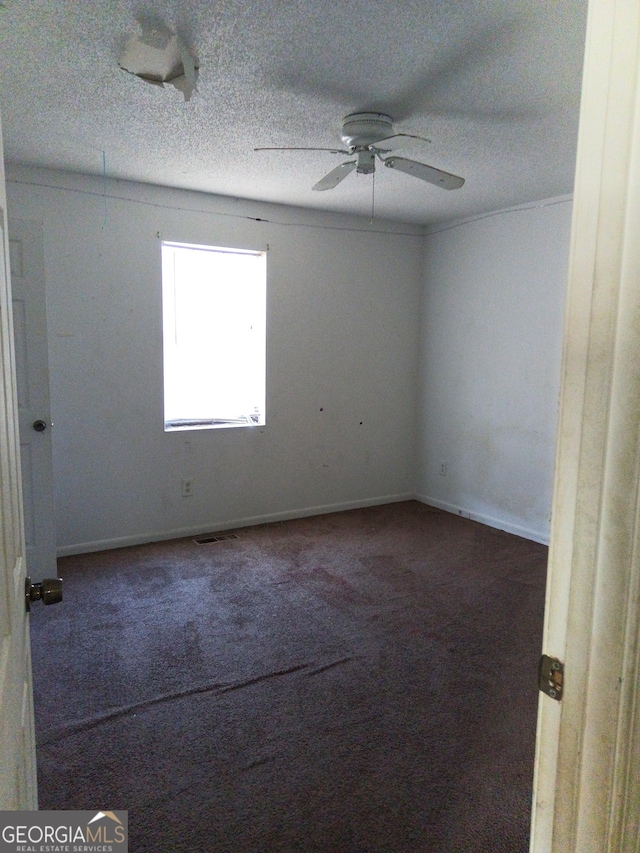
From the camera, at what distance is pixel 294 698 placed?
225cm

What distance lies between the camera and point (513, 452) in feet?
14.1

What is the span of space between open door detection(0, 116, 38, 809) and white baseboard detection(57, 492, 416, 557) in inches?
107

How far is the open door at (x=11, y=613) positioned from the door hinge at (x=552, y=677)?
0.73 metres

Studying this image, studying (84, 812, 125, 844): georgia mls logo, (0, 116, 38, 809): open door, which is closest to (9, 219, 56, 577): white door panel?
(0, 116, 38, 809): open door

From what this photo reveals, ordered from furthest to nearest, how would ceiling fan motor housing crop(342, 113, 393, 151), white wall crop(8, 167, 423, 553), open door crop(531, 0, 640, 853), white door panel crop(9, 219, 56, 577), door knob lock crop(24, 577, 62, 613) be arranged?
1. white wall crop(8, 167, 423, 553)
2. white door panel crop(9, 219, 56, 577)
3. ceiling fan motor housing crop(342, 113, 393, 151)
4. door knob lock crop(24, 577, 62, 613)
5. open door crop(531, 0, 640, 853)

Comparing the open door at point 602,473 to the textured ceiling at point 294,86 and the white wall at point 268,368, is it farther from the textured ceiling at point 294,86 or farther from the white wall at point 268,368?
the white wall at point 268,368

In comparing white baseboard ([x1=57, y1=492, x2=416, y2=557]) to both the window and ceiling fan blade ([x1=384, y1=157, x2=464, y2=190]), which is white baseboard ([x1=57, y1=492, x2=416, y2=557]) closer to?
the window

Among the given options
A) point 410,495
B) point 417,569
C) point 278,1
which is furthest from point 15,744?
point 410,495

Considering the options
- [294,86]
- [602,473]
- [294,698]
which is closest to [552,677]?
[602,473]

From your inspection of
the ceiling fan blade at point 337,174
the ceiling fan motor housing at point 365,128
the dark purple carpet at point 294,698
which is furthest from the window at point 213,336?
the ceiling fan motor housing at point 365,128

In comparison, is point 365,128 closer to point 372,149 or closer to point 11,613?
point 372,149

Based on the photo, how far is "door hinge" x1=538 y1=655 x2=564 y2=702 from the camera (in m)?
0.73

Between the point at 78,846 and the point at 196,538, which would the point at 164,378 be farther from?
the point at 78,846

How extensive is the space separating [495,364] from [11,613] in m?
4.07
